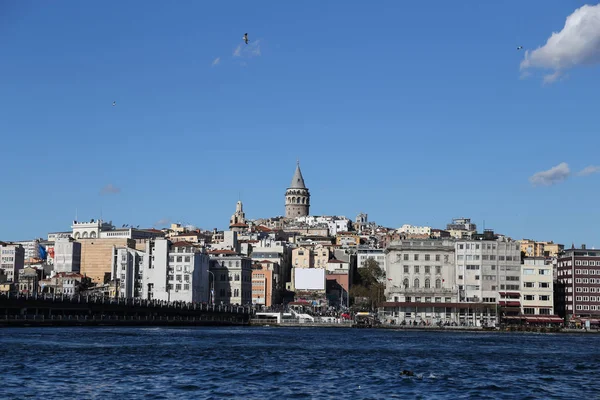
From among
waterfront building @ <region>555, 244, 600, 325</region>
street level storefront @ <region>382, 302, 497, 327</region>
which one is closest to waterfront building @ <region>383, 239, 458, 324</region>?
street level storefront @ <region>382, 302, 497, 327</region>

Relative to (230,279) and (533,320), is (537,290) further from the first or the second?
(230,279)

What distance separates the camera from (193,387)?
47656mm

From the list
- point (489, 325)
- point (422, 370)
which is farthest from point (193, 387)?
point (489, 325)

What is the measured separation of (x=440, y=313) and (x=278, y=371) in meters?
98.1

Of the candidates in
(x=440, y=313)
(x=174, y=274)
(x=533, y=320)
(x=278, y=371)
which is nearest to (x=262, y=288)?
(x=174, y=274)

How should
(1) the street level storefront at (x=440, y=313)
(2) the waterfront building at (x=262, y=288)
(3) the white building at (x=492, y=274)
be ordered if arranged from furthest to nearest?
(2) the waterfront building at (x=262, y=288) < (3) the white building at (x=492, y=274) < (1) the street level storefront at (x=440, y=313)

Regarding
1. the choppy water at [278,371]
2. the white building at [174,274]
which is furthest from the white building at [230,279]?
the choppy water at [278,371]

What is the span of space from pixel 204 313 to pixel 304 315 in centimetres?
1798

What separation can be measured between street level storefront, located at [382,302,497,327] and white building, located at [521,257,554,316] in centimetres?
524

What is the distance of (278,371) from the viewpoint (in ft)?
186

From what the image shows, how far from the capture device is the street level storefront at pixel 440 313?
149250mm

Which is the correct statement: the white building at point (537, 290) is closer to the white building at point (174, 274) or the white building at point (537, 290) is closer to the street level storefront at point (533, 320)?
the street level storefront at point (533, 320)

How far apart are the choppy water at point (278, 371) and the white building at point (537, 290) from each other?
6588 centimetres

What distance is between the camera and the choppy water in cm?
4644
